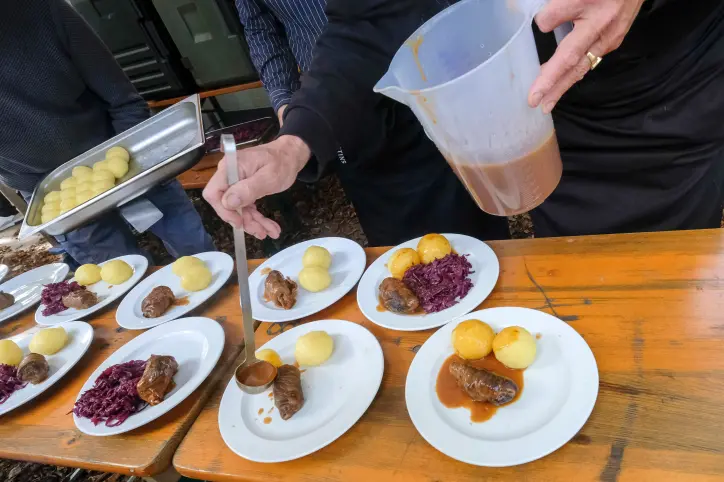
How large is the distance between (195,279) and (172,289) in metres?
0.20

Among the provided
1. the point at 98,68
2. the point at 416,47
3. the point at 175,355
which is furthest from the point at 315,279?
the point at 98,68

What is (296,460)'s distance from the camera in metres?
1.33

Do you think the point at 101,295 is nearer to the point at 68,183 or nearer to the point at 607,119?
the point at 68,183

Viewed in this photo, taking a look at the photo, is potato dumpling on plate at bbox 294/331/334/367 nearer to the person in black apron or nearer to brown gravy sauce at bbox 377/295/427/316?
brown gravy sauce at bbox 377/295/427/316

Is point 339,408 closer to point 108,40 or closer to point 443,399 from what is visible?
point 443,399

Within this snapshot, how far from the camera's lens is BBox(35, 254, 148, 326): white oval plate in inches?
91.5

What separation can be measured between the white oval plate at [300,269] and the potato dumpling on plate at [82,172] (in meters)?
1.77

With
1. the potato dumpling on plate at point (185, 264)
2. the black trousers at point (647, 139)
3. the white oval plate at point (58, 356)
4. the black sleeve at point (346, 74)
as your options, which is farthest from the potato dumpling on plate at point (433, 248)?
the white oval plate at point (58, 356)

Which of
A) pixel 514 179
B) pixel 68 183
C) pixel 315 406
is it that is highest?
pixel 514 179

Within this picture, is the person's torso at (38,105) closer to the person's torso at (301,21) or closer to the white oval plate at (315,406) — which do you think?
the person's torso at (301,21)

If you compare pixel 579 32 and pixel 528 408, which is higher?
pixel 579 32

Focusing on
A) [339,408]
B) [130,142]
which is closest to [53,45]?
[130,142]

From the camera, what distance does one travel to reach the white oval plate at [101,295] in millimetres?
2324

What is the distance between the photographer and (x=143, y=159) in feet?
11.3
